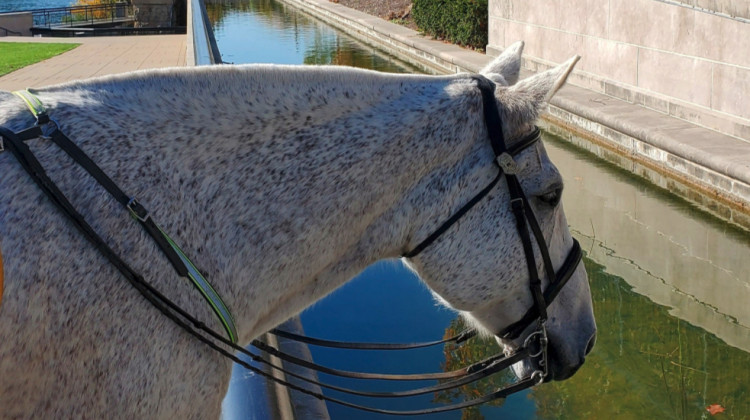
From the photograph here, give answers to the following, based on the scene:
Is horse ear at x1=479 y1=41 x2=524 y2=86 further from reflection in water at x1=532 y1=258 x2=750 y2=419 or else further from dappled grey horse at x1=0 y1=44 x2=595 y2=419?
reflection in water at x1=532 y1=258 x2=750 y2=419

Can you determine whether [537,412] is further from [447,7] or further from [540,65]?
[447,7]

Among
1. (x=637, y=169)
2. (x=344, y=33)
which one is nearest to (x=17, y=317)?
(x=637, y=169)

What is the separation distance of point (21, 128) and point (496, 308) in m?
1.40

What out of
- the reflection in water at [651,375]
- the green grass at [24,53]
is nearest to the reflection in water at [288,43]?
the green grass at [24,53]

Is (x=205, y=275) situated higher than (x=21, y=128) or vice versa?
(x=21, y=128)

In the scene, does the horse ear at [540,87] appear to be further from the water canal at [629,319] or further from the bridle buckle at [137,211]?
the water canal at [629,319]

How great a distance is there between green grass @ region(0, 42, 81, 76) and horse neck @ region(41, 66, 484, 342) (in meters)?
13.0

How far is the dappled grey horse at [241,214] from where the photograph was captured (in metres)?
1.85

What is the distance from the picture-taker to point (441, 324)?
666 centimetres

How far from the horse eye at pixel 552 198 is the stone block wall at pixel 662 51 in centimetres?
800

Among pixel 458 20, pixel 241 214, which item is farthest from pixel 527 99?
pixel 458 20

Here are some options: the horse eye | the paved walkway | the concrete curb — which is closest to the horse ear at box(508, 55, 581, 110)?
the horse eye

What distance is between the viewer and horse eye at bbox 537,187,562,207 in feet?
8.06

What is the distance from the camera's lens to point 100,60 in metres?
16.2
